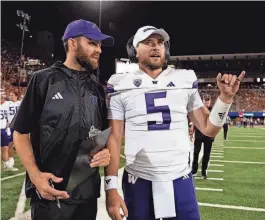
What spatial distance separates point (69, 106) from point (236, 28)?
13.3m

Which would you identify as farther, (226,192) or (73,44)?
(226,192)

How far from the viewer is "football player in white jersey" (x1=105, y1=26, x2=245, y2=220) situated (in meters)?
1.58

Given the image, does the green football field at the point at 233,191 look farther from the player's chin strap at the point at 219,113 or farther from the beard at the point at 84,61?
the beard at the point at 84,61

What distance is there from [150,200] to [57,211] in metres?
0.46

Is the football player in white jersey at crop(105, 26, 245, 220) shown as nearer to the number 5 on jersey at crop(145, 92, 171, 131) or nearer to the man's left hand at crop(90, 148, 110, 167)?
the number 5 on jersey at crop(145, 92, 171, 131)

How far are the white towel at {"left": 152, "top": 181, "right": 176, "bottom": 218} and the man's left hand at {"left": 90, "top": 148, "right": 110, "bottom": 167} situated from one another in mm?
302

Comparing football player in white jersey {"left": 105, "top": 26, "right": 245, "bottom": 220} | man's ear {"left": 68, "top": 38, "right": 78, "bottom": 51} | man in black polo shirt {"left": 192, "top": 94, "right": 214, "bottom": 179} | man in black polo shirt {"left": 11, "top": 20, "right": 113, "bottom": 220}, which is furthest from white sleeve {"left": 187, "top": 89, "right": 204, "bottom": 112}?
man in black polo shirt {"left": 192, "top": 94, "right": 214, "bottom": 179}

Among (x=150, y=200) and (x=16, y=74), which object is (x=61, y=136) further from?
(x=16, y=74)

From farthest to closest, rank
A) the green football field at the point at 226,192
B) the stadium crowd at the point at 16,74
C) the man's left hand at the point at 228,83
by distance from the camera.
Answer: the stadium crowd at the point at 16,74
the green football field at the point at 226,192
the man's left hand at the point at 228,83

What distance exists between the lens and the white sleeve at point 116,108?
164 cm

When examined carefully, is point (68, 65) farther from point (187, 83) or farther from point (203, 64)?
point (203, 64)

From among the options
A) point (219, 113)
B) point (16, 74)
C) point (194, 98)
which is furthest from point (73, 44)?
point (16, 74)

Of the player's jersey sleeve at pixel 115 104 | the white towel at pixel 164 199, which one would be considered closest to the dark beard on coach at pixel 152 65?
the player's jersey sleeve at pixel 115 104

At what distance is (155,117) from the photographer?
160 cm
